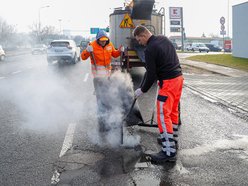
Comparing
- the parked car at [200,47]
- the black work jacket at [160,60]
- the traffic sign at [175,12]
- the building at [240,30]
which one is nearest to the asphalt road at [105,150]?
the black work jacket at [160,60]

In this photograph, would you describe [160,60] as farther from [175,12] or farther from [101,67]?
[175,12]

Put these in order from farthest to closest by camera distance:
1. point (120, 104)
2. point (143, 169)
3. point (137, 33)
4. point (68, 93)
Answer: point (68, 93) < point (120, 104) < point (137, 33) < point (143, 169)

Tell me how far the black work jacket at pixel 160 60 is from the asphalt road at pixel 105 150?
4.05 ft

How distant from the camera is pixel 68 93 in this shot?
10.7 m

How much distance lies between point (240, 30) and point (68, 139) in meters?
23.1

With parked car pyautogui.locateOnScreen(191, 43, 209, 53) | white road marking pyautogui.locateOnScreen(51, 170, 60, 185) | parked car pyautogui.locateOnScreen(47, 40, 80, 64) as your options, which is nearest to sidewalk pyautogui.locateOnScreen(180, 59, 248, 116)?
white road marking pyautogui.locateOnScreen(51, 170, 60, 185)

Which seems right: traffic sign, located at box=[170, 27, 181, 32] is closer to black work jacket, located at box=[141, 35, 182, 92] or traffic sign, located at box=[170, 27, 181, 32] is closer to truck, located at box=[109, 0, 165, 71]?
truck, located at box=[109, 0, 165, 71]

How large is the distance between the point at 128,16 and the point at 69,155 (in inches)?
363

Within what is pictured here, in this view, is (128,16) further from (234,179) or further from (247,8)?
(247,8)

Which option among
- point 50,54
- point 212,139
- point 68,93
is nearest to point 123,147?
point 212,139

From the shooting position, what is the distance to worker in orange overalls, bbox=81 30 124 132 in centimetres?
587

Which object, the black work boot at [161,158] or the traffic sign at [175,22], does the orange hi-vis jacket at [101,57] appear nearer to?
the black work boot at [161,158]

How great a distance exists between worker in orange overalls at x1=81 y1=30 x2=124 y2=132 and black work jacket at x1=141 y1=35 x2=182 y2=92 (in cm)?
142

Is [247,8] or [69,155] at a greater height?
[247,8]
